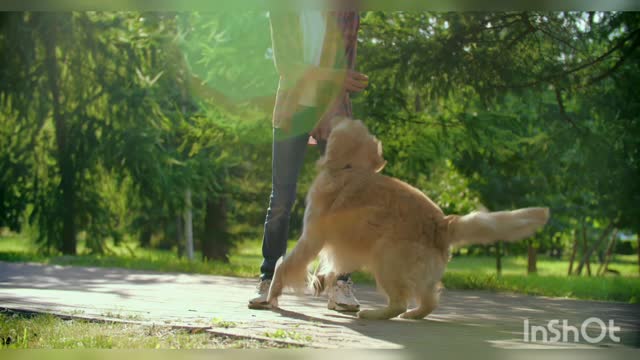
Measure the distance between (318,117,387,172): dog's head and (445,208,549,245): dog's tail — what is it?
459mm

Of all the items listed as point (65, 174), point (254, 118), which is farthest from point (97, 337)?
point (65, 174)

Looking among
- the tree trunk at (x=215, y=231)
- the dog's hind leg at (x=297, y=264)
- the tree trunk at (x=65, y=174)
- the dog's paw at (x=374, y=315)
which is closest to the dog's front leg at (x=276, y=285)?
the dog's hind leg at (x=297, y=264)

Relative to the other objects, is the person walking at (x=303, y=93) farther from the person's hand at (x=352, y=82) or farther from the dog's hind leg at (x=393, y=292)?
the dog's hind leg at (x=393, y=292)

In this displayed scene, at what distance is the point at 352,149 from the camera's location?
11.7ft

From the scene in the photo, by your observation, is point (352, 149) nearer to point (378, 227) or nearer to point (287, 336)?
point (378, 227)

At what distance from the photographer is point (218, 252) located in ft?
57.8

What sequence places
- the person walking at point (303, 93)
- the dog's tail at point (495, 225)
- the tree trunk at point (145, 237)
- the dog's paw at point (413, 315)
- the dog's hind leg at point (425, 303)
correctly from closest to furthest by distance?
1. the dog's tail at point (495, 225)
2. the dog's hind leg at point (425, 303)
3. the dog's paw at point (413, 315)
4. the person walking at point (303, 93)
5. the tree trunk at point (145, 237)

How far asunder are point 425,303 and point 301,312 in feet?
2.31

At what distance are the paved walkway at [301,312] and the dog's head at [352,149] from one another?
0.74 m

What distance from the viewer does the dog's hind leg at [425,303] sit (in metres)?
3.53

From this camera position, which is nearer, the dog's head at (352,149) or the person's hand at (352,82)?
the dog's head at (352,149)

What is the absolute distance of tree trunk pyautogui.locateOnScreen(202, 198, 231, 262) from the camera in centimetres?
1761

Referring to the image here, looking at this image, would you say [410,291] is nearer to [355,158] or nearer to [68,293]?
[355,158]

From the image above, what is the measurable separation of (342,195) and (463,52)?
423 cm
